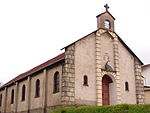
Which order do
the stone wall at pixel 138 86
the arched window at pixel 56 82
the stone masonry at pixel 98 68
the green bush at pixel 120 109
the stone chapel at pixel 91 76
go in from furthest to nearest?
the stone wall at pixel 138 86, the arched window at pixel 56 82, the stone masonry at pixel 98 68, the stone chapel at pixel 91 76, the green bush at pixel 120 109

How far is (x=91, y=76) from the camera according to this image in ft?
74.0

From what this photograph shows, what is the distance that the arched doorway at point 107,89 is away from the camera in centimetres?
2361

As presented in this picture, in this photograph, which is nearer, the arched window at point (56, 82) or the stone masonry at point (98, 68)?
the stone masonry at point (98, 68)

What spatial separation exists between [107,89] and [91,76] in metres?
2.51

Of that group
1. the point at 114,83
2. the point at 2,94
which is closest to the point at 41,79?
the point at 114,83

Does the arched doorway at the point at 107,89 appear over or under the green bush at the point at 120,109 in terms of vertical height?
over

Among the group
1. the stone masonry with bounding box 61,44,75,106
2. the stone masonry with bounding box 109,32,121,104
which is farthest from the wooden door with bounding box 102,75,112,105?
the stone masonry with bounding box 61,44,75,106

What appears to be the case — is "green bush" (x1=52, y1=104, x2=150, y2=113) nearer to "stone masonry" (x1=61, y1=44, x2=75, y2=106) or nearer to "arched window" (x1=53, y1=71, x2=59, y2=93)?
"stone masonry" (x1=61, y1=44, x2=75, y2=106)

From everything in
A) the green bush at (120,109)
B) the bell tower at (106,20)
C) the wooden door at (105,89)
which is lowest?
the green bush at (120,109)

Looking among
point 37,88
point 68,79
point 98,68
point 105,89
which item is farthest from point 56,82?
point 105,89

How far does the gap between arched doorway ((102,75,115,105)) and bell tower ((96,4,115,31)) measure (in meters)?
4.53

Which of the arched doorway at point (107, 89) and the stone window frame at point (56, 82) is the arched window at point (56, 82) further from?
the arched doorway at point (107, 89)

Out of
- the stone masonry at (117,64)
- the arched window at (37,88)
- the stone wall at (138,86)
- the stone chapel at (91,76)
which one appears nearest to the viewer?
the stone chapel at (91,76)

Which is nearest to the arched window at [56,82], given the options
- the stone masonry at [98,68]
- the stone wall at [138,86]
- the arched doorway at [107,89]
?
the stone masonry at [98,68]
